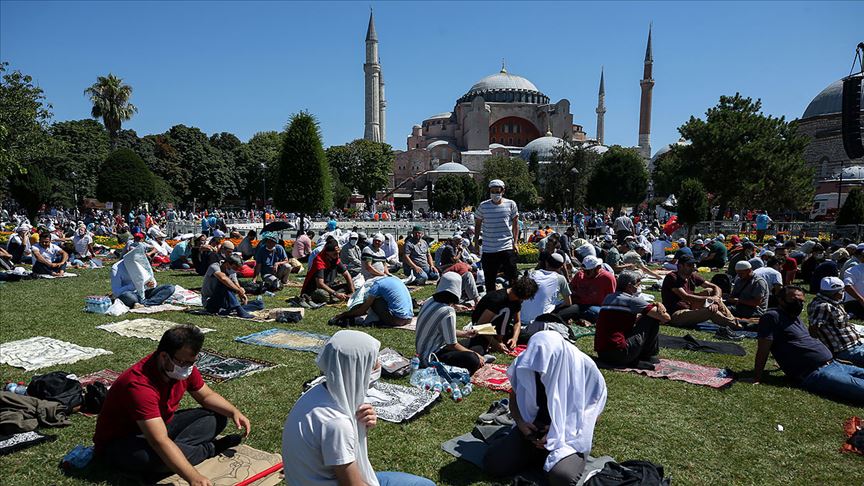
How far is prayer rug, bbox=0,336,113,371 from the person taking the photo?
5.03m

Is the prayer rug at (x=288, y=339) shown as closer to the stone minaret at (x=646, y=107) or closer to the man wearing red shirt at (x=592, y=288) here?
the man wearing red shirt at (x=592, y=288)

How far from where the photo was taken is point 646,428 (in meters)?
3.81

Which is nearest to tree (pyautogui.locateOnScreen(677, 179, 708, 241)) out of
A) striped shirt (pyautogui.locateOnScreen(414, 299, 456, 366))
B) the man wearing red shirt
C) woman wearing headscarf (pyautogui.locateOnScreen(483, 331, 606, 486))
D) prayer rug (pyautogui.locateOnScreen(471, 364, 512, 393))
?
the man wearing red shirt

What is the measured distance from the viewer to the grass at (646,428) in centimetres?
320

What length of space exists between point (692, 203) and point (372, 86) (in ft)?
168

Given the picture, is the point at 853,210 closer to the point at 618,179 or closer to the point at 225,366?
the point at 618,179

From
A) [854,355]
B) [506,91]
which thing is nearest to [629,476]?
[854,355]

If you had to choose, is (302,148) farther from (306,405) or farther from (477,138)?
(477,138)

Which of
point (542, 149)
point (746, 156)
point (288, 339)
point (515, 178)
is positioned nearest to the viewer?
point (288, 339)

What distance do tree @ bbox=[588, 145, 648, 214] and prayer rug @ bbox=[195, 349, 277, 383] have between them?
121 ft

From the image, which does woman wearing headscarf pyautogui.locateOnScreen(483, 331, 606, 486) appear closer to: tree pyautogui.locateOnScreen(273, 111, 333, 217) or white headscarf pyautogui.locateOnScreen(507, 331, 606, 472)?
white headscarf pyautogui.locateOnScreen(507, 331, 606, 472)

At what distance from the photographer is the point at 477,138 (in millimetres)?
70938

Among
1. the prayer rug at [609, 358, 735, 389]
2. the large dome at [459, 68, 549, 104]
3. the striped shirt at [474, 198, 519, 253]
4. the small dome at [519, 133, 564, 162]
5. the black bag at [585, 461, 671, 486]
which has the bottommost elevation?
the prayer rug at [609, 358, 735, 389]

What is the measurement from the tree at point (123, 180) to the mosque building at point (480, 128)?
113 feet
